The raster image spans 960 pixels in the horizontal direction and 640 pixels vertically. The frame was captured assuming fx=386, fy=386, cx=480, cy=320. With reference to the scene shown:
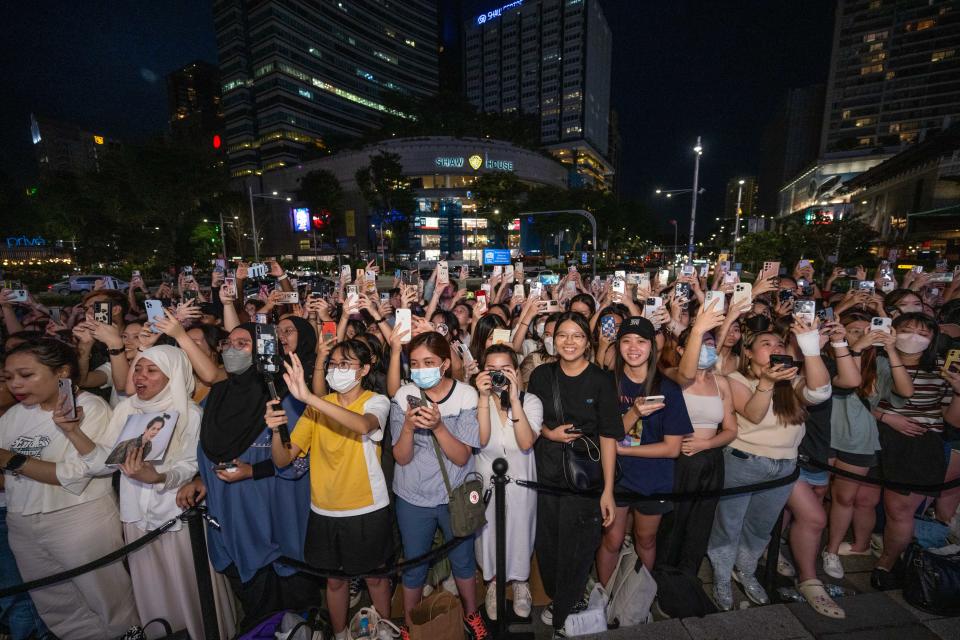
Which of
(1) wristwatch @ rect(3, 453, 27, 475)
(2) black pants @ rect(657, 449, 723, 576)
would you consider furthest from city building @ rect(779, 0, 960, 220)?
(1) wristwatch @ rect(3, 453, 27, 475)

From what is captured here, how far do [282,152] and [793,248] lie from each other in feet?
265

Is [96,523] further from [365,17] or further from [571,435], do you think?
[365,17]

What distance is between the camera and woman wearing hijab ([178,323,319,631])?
271 centimetres

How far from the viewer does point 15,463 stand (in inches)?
100

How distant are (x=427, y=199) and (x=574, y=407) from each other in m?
64.1

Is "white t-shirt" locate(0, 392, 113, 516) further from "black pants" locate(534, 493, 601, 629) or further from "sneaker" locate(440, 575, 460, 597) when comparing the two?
"black pants" locate(534, 493, 601, 629)

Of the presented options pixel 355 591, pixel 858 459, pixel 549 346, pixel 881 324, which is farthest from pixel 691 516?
pixel 355 591

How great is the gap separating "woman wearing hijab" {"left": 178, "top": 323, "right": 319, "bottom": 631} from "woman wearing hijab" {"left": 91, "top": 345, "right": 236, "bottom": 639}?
0.14 metres

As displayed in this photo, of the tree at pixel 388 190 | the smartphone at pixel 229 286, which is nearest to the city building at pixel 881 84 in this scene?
the tree at pixel 388 190

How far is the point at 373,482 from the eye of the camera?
106 inches

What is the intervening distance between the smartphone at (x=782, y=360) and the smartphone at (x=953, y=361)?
1.51m

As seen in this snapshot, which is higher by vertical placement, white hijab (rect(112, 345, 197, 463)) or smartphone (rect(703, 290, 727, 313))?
smartphone (rect(703, 290, 727, 313))

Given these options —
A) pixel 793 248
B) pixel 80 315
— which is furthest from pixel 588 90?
pixel 80 315

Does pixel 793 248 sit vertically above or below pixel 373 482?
above
